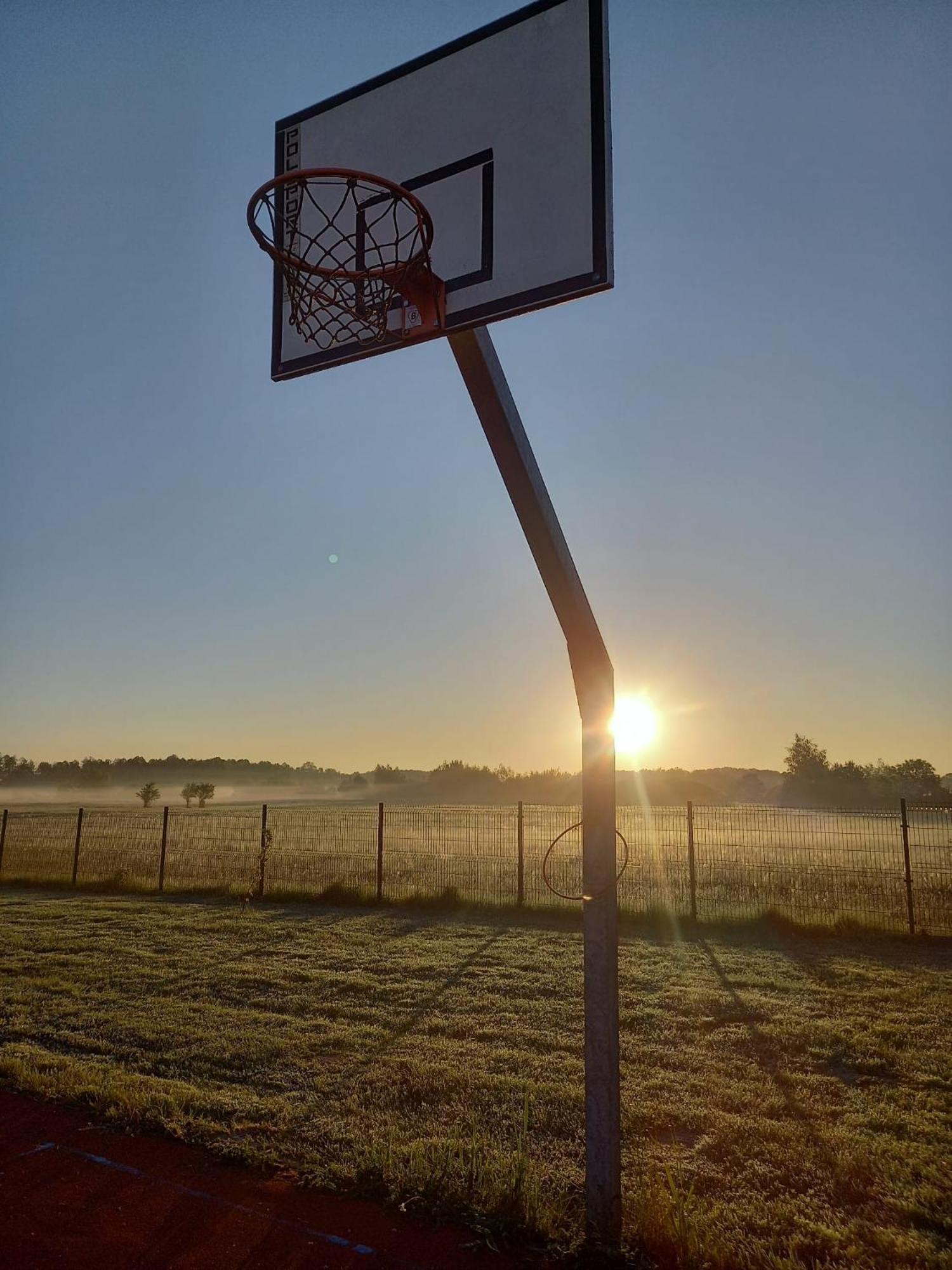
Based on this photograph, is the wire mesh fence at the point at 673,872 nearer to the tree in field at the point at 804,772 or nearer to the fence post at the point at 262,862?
the fence post at the point at 262,862

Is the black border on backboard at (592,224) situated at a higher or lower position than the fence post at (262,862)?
higher

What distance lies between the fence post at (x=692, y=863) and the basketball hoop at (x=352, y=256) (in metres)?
10.0

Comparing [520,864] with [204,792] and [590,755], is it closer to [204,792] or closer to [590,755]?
[590,755]

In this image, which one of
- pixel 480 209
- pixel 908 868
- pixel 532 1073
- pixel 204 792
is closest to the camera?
pixel 480 209

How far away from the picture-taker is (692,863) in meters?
12.3

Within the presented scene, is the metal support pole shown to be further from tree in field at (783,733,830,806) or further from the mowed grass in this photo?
tree in field at (783,733,830,806)

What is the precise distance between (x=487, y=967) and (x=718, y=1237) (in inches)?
210

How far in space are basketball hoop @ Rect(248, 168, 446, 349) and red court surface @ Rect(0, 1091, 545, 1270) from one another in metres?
4.06

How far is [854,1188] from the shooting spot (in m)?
3.93

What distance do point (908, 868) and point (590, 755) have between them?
898 cm

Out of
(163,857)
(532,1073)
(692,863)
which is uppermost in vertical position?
(692,863)

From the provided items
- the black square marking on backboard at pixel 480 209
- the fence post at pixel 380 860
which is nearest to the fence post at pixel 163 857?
the fence post at pixel 380 860

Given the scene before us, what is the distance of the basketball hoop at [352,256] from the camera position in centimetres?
376

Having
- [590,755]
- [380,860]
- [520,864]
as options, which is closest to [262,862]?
[380,860]
